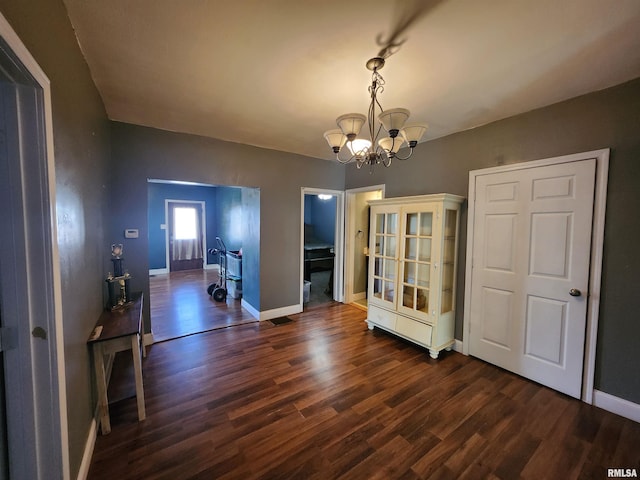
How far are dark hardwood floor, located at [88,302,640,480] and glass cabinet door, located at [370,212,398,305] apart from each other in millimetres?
792

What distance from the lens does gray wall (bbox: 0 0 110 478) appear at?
1075 mm

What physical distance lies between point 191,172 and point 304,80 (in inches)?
75.5

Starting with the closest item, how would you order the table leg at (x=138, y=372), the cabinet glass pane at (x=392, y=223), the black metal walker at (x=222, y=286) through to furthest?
the table leg at (x=138, y=372) → the cabinet glass pane at (x=392, y=223) → the black metal walker at (x=222, y=286)

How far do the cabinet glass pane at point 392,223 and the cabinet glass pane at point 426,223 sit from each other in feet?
1.05

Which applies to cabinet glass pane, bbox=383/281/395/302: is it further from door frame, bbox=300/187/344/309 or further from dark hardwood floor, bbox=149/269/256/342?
dark hardwood floor, bbox=149/269/256/342

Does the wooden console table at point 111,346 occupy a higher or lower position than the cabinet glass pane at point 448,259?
lower

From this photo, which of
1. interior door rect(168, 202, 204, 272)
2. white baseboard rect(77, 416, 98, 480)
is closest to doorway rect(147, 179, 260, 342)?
interior door rect(168, 202, 204, 272)

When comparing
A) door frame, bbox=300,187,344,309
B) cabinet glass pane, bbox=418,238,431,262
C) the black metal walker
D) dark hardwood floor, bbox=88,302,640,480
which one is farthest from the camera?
the black metal walker

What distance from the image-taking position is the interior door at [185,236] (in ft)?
24.1

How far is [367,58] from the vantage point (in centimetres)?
174

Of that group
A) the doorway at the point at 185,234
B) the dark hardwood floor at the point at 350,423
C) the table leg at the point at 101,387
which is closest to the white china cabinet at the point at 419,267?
the dark hardwood floor at the point at 350,423

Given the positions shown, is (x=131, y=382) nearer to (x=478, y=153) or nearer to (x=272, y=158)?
(x=272, y=158)

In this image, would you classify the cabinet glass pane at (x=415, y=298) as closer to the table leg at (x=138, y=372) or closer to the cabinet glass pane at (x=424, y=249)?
the cabinet glass pane at (x=424, y=249)

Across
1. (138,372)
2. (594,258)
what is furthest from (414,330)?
(138,372)
